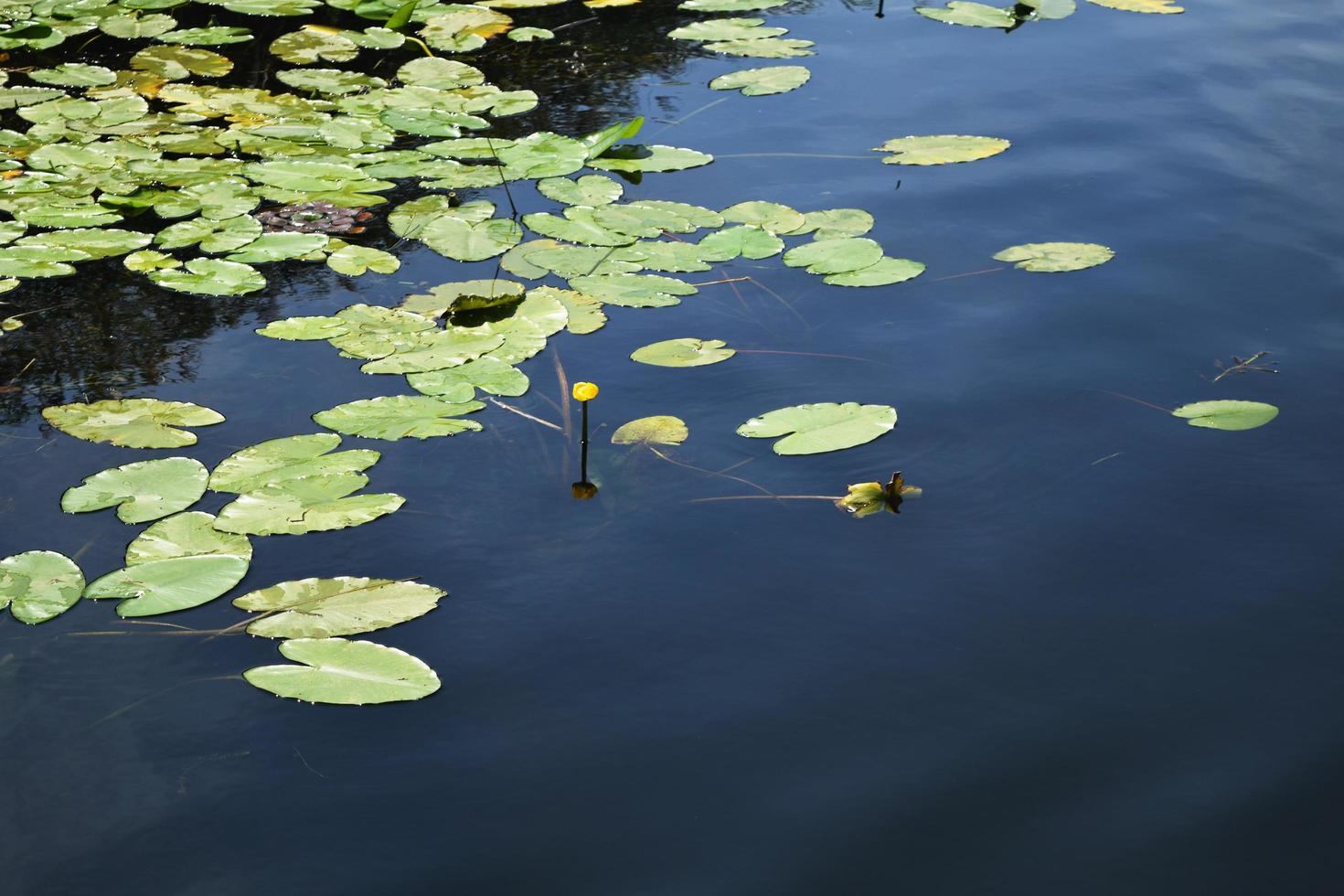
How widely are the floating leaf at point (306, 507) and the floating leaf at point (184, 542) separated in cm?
2

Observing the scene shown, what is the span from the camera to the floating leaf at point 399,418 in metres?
2.31

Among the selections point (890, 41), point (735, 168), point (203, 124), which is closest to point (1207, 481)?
point (735, 168)

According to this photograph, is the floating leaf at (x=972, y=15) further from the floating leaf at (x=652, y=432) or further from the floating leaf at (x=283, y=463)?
the floating leaf at (x=283, y=463)

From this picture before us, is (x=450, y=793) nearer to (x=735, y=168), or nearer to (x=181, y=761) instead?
(x=181, y=761)

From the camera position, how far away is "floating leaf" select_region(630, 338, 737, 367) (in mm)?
2539

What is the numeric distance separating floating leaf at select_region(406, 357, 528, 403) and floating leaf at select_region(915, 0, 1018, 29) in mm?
2898

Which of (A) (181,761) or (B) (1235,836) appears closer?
(B) (1235,836)

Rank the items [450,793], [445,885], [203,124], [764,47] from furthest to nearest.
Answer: [764,47] → [203,124] → [450,793] → [445,885]

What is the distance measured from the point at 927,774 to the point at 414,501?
1.04m

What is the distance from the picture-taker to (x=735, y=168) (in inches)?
135

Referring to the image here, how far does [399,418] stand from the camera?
236 cm

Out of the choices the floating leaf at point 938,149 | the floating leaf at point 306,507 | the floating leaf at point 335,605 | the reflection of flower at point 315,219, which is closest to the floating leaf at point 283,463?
the floating leaf at point 306,507

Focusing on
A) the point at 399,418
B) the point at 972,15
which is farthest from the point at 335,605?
the point at 972,15

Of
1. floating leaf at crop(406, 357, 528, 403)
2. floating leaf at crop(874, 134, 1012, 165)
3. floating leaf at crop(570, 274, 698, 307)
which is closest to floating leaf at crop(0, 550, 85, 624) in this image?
floating leaf at crop(406, 357, 528, 403)
